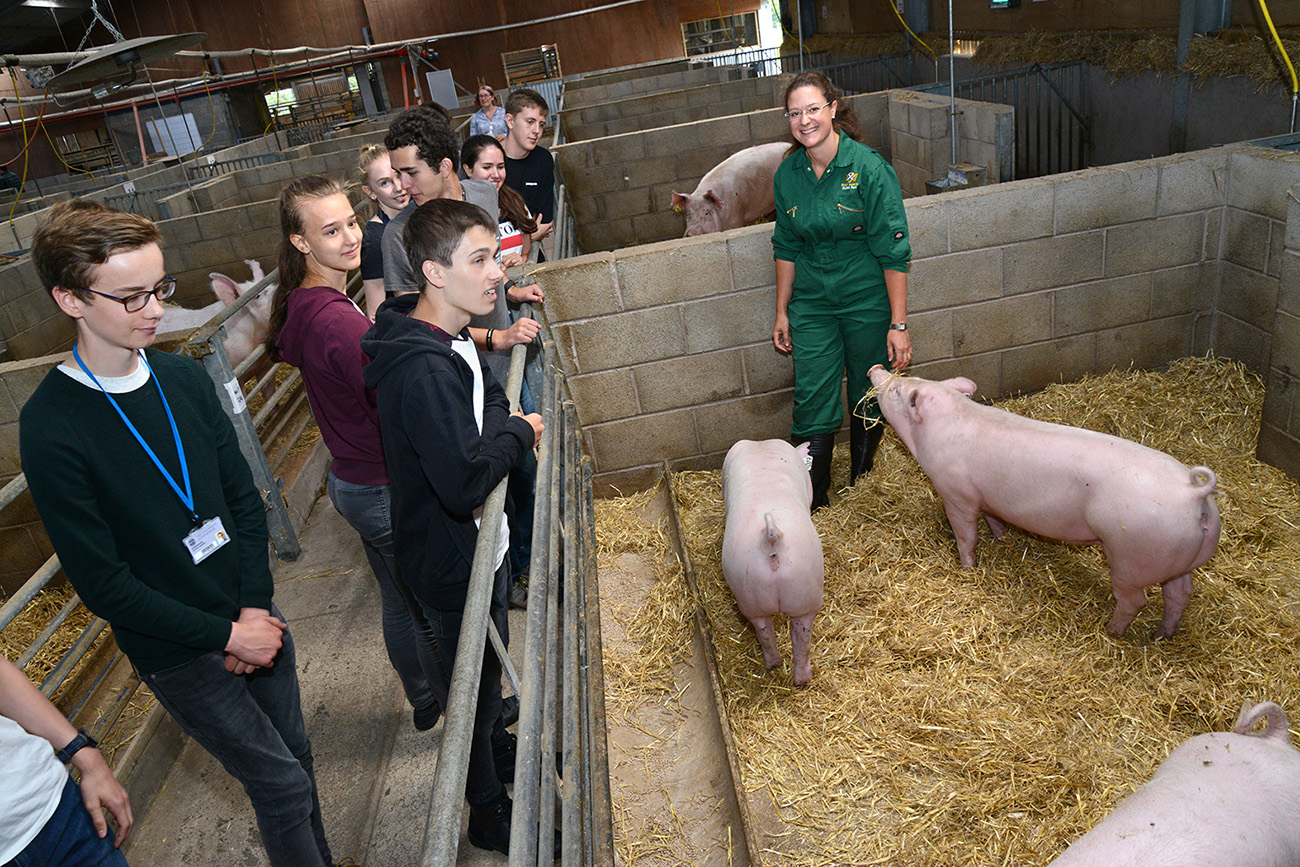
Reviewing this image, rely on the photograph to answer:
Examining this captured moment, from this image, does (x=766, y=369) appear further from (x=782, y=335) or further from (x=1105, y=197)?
(x=1105, y=197)

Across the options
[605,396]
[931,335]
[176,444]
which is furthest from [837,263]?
[176,444]

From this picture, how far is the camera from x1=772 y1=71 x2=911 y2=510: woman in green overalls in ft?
11.0

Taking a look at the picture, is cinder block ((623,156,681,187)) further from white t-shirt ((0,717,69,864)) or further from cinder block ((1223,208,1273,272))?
white t-shirt ((0,717,69,864))

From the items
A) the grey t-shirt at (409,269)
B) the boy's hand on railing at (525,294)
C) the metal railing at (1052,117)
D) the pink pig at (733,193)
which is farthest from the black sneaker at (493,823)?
the metal railing at (1052,117)

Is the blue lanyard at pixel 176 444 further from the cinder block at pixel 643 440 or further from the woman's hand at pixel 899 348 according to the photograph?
the woman's hand at pixel 899 348

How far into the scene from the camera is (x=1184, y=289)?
4.21 metres

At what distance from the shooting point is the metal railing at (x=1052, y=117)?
26.8ft

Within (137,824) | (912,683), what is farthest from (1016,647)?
(137,824)

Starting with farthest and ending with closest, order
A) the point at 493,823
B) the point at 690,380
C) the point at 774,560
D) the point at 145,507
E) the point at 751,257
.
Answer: the point at 690,380 < the point at 751,257 < the point at 774,560 < the point at 493,823 < the point at 145,507

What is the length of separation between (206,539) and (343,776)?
1.34m

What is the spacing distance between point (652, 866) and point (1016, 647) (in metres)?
1.51

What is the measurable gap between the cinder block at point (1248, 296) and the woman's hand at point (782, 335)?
7.17ft

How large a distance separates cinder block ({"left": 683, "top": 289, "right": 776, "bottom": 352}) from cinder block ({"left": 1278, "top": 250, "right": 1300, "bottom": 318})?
7.00ft

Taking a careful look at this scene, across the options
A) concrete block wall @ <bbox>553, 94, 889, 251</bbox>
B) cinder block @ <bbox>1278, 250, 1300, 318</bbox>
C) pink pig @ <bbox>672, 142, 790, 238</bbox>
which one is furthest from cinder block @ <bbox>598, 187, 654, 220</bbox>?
cinder block @ <bbox>1278, 250, 1300, 318</bbox>
